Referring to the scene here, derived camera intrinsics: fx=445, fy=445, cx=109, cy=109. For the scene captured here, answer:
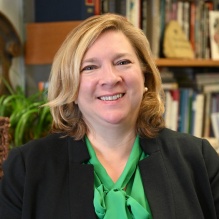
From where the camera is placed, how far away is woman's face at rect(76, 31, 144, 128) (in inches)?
49.1

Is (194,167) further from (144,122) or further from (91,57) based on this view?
(91,57)

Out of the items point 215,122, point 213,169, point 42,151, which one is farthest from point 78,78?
point 215,122

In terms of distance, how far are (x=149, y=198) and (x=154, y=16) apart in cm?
100

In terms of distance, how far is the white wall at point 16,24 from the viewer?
1.94 m

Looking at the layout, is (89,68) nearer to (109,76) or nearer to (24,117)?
(109,76)

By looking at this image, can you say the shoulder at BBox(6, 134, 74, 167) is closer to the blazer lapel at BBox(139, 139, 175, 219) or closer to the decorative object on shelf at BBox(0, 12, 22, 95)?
the blazer lapel at BBox(139, 139, 175, 219)

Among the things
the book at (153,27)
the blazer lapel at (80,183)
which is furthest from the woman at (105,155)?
the book at (153,27)

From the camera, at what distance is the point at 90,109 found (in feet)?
4.19

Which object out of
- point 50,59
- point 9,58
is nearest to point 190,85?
point 50,59

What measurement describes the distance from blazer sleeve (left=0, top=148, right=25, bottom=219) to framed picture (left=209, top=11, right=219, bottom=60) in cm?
129

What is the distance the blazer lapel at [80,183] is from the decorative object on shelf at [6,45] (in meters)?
0.67

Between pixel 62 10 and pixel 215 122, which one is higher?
pixel 62 10

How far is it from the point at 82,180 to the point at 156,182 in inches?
8.5

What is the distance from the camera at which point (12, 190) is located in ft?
4.11
